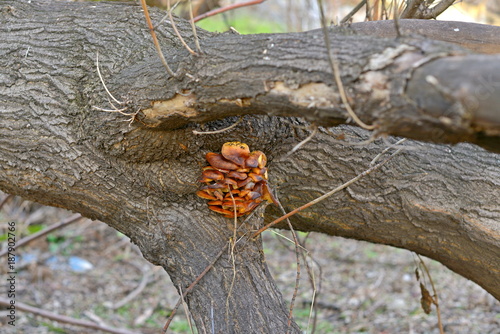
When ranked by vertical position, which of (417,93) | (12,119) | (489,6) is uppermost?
(489,6)

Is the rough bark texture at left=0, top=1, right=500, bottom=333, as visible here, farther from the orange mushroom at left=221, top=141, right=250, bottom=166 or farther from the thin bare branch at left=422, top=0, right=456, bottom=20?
the thin bare branch at left=422, top=0, right=456, bottom=20

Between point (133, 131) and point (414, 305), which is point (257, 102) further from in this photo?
point (414, 305)

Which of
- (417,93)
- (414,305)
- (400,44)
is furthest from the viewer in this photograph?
(414,305)

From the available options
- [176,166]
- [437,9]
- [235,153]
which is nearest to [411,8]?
[437,9]

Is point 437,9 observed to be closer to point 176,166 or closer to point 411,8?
point 411,8

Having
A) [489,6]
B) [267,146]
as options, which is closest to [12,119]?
[267,146]

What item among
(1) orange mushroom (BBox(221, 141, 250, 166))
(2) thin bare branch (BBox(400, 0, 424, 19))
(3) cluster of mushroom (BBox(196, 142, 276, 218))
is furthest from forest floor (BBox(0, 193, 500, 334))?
(2) thin bare branch (BBox(400, 0, 424, 19))

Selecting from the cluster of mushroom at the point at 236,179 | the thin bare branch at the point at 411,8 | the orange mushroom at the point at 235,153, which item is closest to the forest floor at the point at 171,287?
the cluster of mushroom at the point at 236,179
